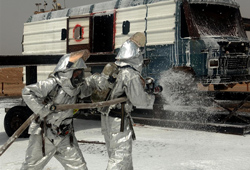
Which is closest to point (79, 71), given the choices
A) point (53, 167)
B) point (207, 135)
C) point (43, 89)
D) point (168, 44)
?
point (43, 89)

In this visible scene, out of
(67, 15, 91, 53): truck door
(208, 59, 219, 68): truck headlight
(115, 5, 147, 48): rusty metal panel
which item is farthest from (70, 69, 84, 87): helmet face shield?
(67, 15, 91, 53): truck door

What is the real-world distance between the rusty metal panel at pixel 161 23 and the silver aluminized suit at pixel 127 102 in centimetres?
463

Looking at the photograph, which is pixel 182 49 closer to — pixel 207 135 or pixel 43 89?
pixel 207 135

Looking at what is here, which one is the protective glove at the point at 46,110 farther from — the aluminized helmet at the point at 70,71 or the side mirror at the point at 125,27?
the side mirror at the point at 125,27

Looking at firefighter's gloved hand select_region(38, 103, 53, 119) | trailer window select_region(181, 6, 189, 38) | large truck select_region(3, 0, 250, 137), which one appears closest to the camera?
firefighter's gloved hand select_region(38, 103, 53, 119)

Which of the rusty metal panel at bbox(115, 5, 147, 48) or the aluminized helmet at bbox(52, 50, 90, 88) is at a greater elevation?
the rusty metal panel at bbox(115, 5, 147, 48)

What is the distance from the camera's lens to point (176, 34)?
8.32 metres

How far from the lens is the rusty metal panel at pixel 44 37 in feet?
35.5

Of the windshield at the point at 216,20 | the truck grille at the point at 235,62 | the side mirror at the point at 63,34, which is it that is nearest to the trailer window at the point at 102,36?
the side mirror at the point at 63,34

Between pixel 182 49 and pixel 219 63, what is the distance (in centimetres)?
91

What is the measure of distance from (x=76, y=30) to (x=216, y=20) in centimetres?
405

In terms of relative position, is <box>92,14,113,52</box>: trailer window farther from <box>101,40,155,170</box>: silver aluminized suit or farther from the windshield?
<box>101,40,155,170</box>: silver aluminized suit

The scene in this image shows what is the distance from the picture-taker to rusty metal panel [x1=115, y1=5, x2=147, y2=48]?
29.2 feet

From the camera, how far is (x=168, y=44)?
844cm
